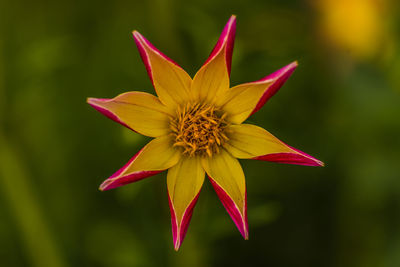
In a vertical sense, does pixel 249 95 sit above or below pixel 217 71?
below

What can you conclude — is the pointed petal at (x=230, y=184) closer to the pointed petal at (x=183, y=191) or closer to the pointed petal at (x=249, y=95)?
the pointed petal at (x=183, y=191)

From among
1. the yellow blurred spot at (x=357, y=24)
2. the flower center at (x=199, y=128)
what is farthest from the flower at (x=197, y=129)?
the yellow blurred spot at (x=357, y=24)

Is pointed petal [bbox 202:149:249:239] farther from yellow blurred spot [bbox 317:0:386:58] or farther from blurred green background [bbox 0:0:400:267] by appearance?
yellow blurred spot [bbox 317:0:386:58]

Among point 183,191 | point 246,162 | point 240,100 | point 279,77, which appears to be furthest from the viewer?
point 246,162

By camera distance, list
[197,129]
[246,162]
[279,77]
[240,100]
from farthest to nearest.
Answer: [246,162] → [197,129] → [240,100] → [279,77]

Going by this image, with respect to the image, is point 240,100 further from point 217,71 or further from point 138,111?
point 138,111

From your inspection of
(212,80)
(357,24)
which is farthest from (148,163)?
(357,24)

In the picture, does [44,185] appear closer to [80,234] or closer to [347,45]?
[80,234]
